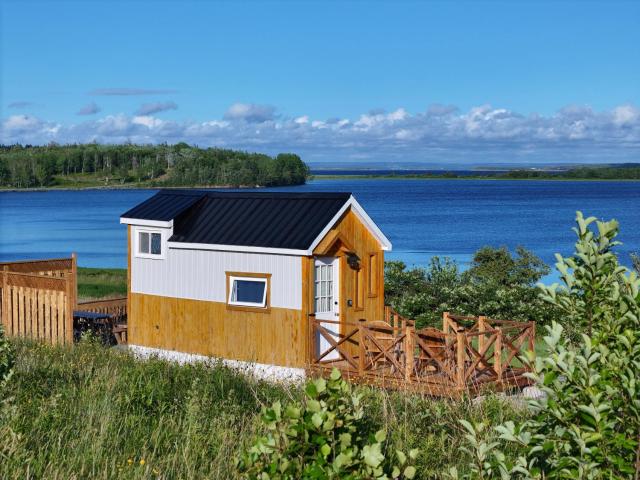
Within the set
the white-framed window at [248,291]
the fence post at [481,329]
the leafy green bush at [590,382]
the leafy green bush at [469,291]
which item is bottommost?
the leafy green bush at [469,291]

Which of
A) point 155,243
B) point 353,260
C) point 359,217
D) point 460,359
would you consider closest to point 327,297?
point 353,260

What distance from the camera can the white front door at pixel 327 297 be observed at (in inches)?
603

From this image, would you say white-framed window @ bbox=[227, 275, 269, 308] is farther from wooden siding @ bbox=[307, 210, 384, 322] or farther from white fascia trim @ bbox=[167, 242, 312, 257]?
wooden siding @ bbox=[307, 210, 384, 322]

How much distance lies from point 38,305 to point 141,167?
14461cm

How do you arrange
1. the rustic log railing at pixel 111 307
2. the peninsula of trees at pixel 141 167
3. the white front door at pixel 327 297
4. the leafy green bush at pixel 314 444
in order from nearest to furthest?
the leafy green bush at pixel 314 444, the white front door at pixel 327 297, the rustic log railing at pixel 111 307, the peninsula of trees at pixel 141 167

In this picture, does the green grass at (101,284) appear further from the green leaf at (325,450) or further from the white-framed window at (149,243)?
the green leaf at (325,450)

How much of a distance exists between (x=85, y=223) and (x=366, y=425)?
3642 inches

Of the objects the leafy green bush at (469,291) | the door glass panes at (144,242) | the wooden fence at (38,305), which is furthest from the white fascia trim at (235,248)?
the leafy green bush at (469,291)

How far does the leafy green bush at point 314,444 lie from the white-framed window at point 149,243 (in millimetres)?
13580

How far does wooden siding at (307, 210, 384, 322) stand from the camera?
15.8 m

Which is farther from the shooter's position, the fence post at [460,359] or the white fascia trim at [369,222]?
the white fascia trim at [369,222]

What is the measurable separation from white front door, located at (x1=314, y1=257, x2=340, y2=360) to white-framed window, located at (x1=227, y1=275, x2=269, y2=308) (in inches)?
39.0

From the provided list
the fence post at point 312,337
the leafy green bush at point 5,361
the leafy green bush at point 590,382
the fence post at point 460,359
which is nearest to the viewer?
the leafy green bush at point 590,382

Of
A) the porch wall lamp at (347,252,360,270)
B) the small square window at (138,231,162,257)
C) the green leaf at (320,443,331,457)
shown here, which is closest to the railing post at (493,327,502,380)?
the porch wall lamp at (347,252,360,270)
